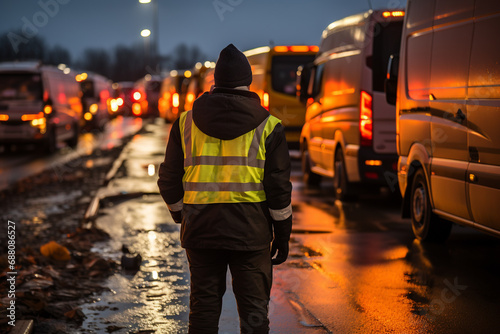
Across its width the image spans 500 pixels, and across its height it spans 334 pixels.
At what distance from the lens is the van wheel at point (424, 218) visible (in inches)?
345

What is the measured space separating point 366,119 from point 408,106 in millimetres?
2347

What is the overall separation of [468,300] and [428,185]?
230 cm

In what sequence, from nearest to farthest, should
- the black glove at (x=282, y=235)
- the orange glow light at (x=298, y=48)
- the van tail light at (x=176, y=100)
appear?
1. the black glove at (x=282, y=235)
2. the orange glow light at (x=298, y=48)
3. the van tail light at (x=176, y=100)

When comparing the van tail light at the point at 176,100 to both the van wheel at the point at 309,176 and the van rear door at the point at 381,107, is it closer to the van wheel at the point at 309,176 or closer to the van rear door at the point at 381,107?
the van wheel at the point at 309,176

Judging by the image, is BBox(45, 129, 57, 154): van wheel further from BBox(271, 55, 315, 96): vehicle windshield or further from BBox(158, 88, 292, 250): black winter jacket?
BBox(158, 88, 292, 250): black winter jacket

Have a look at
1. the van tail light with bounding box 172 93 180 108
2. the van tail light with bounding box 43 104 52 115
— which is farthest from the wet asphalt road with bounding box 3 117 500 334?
the van tail light with bounding box 172 93 180 108

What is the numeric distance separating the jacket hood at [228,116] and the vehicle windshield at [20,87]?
19823 millimetres

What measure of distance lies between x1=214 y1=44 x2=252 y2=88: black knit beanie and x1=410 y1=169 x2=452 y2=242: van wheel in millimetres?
4702

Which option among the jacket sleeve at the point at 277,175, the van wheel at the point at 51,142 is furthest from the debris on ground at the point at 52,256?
the van wheel at the point at 51,142

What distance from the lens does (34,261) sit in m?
8.16

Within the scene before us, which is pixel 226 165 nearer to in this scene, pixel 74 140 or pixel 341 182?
pixel 341 182

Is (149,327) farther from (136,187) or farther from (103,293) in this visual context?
(136,187)

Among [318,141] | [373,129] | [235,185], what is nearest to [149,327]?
[235,185]

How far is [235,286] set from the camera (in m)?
4.40
